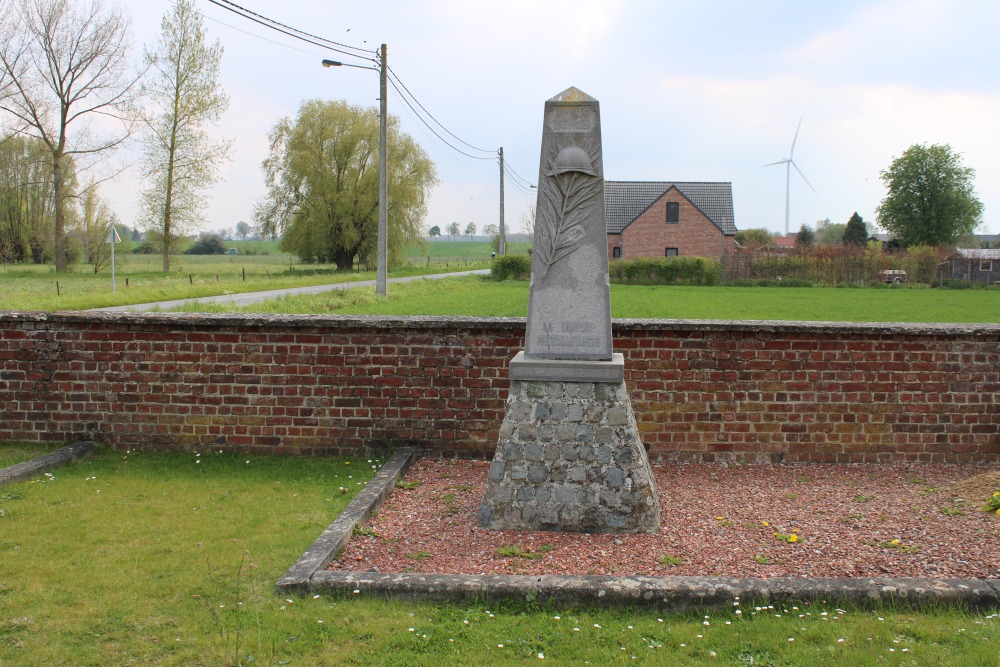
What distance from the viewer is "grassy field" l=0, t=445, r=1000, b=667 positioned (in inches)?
136

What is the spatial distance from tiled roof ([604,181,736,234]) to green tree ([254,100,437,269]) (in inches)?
615

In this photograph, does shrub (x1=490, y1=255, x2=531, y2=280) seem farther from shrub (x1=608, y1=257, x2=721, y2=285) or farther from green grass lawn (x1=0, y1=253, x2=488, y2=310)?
green grass lawn (x1=0, y1=253, x2=488, y2=310)

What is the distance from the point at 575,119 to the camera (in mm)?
5258

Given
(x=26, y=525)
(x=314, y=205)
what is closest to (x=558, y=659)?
(x=26, y=525)

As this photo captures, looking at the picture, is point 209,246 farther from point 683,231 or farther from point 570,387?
point 570,387

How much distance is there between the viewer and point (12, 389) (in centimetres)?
724

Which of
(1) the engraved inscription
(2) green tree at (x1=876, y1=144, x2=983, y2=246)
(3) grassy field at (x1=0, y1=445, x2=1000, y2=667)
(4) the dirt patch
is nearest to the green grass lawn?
(3) grassy field at (x1=0, y1=445, x2=1000, y2=667)

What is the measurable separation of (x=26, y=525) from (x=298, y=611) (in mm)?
2478

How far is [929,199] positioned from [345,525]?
261 ft

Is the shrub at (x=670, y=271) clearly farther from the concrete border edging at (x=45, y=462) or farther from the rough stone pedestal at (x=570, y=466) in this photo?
the rough stone pedestal at (x=570, y=466)

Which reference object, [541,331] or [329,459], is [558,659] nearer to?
[541,331]

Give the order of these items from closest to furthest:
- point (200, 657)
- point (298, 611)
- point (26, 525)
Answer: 1. point (200, 657)
2. point (298, 611)
3. point (26, 525)

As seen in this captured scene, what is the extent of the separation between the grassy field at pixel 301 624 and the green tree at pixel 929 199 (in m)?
75.3

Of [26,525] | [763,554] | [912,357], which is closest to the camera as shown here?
[763,554]
